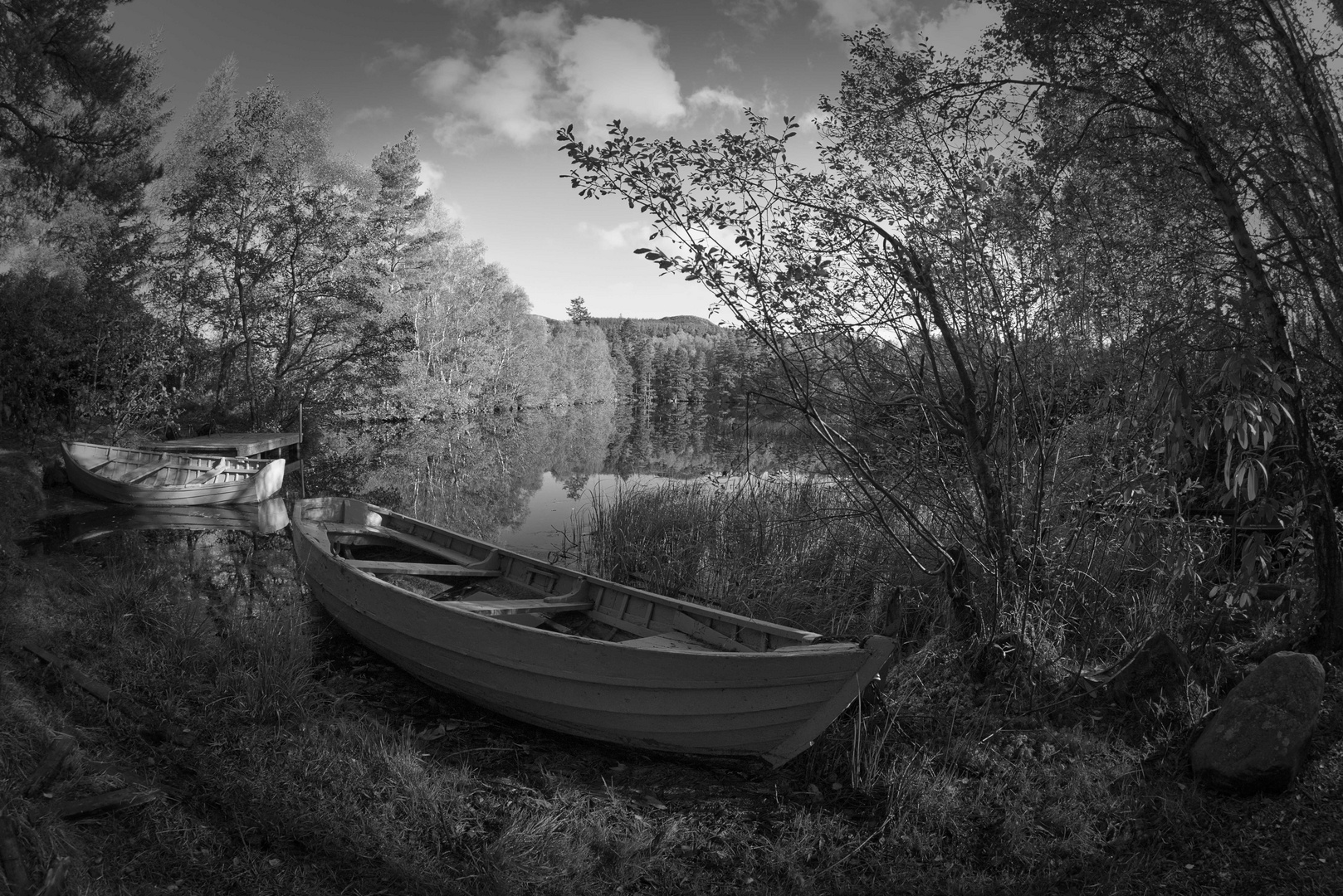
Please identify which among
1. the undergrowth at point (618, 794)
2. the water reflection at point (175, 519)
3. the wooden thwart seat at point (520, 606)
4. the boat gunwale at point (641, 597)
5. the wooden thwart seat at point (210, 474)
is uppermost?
the wooden thwart seat at point (210, 474)

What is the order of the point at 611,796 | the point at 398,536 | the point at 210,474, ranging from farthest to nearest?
the point at 210,474, the point at 398,536, the point at 611,796

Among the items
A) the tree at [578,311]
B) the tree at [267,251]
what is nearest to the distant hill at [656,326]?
the tree at [578,311]

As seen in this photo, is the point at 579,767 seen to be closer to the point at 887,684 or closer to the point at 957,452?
the point at 887,684

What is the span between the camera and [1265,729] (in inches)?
134

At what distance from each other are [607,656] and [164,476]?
1191 centimetres

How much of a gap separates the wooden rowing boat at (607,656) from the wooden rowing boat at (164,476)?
7.04 m

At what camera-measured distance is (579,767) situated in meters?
4.45

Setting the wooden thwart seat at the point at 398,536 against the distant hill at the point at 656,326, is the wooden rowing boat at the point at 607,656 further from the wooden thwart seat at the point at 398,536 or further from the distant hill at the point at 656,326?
the distant hill at the point at 656,326

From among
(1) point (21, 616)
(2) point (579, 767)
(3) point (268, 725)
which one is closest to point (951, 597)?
(2) point (579, 767)

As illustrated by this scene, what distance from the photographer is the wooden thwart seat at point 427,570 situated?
21.5 ft

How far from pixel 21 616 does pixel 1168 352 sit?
780cm

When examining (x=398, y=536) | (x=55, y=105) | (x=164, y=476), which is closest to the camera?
(x=398, y=536)

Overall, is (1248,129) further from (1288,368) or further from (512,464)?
(512,464)

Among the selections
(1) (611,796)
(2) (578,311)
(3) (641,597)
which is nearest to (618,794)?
(1) (611,796)
